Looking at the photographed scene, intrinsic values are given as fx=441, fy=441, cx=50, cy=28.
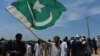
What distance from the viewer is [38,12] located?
12078mm

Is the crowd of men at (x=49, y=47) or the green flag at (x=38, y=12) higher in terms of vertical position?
the green flag at (x=38, y=12)

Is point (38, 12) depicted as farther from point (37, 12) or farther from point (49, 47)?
point (49, 47)

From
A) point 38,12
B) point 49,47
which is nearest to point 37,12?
point 38,12

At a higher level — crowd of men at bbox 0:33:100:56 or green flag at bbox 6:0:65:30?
green flag at bbox 6:0:65:30

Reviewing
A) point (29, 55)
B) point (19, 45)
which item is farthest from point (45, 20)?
point (29, 55)

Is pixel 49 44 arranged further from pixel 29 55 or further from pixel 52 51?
pixel 29 55

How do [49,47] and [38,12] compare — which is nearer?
[38,12]

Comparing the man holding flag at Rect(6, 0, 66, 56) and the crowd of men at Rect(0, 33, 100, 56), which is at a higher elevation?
the man holding flag at Rect(6, 0, 66, 56)

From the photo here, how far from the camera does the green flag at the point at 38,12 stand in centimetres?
1166

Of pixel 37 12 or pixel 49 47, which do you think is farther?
pixel 49 47

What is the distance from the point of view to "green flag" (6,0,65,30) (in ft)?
38.2

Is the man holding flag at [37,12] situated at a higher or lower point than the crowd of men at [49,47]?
higher

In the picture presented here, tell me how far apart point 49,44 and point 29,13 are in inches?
71.1

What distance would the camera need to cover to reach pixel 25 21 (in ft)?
37.9
